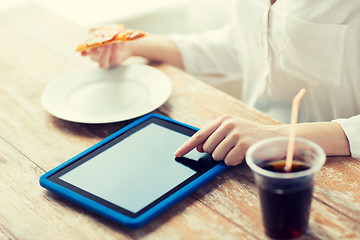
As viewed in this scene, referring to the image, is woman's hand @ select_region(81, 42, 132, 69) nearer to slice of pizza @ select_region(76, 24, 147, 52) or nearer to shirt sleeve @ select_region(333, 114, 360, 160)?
slice of pizza @ select_region(76, 24, 147, 52)

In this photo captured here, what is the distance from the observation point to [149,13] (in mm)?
2961

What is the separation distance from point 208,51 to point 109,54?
353 mm

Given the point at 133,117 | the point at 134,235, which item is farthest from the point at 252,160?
the point at 133,117

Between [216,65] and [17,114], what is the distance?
67 cm

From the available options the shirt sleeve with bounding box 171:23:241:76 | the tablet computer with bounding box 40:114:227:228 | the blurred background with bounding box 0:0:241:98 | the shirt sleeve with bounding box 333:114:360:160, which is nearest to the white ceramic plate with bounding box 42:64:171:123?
the tablet computer with bounding box 40:114:227:228

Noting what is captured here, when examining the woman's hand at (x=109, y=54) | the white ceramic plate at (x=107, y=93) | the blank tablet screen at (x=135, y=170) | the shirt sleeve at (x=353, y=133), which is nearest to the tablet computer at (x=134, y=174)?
the blank tablet screen at (x=135, y=170)

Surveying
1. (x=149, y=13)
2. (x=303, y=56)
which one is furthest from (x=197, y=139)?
(x=149, y=13)

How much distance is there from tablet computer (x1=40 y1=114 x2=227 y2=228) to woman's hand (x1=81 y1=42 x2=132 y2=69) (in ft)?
1.17

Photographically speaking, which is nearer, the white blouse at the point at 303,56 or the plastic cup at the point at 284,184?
the plastic cup at the point at 284,184

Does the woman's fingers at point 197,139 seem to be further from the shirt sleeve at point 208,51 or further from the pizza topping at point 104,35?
the shirt sleeve at point 208,51

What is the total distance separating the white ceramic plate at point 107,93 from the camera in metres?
1.21

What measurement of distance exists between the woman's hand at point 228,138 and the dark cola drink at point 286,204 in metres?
0.17

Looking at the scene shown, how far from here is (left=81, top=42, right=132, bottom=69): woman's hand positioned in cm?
140

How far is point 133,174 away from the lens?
3.16ft
